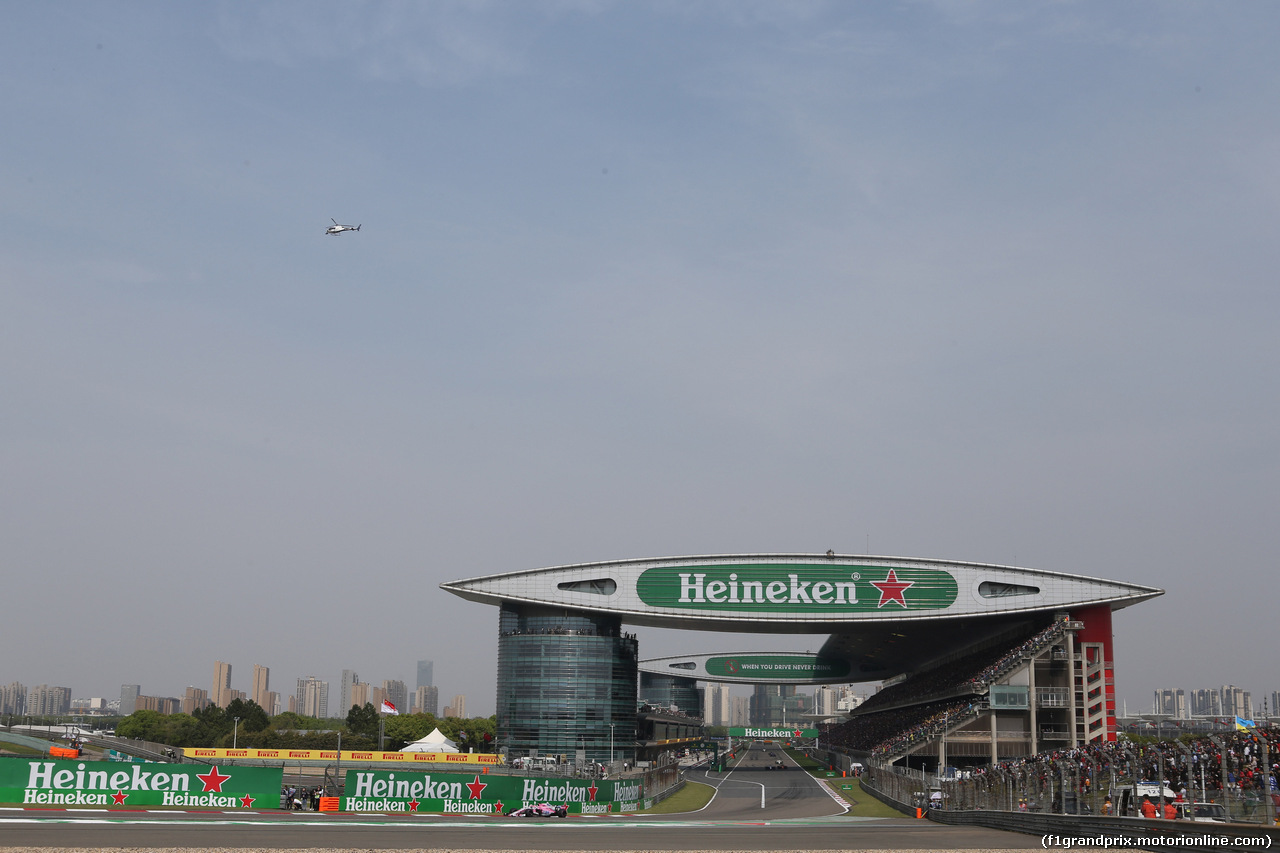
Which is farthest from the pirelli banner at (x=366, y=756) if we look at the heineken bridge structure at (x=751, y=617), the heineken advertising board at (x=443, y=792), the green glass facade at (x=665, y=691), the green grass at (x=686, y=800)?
the green glass facade at (x=665, y=691)

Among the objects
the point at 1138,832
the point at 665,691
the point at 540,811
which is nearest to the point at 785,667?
the point at 665,691

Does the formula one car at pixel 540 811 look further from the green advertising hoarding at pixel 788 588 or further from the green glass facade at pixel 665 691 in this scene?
the green glass facade at pixel 665 691

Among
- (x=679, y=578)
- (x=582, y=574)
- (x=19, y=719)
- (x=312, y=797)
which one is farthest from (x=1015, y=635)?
(x=19, y=719)

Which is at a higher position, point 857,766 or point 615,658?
point 615,658

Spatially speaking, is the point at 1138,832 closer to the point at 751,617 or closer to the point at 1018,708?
the point at 1018,708

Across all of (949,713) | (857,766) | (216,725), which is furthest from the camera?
(216,725)

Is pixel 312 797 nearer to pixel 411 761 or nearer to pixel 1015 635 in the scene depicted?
pixel 411 761
